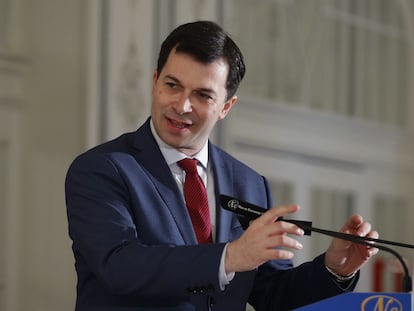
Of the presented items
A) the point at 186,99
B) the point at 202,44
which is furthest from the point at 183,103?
A: the point at 202,44

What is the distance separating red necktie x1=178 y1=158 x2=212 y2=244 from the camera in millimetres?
2756

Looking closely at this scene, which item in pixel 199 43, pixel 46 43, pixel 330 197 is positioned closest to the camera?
pixel 199 43

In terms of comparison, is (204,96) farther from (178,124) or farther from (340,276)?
(340,276)

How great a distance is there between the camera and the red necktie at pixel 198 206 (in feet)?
9.04

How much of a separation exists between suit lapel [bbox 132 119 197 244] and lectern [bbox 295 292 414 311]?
0.47 meters

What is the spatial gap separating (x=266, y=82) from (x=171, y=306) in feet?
15.4

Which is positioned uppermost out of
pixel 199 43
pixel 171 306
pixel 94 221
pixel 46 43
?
pixel 46 43

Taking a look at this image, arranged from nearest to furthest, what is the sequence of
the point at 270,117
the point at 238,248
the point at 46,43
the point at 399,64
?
the point at 238,248 < the point at 46,43 < the point at 270,117 < the point at 399,64

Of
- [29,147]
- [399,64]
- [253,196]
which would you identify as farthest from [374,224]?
[253,196]

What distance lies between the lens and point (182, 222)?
107 inches

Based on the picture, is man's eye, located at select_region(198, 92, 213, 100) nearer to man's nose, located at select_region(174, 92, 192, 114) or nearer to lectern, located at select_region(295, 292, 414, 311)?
man's nose, located at select_region(174, 92, 192, 114)

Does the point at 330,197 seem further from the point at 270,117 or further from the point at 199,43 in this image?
the point at 199,43

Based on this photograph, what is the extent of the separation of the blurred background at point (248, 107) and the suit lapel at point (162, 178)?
9.18 feet

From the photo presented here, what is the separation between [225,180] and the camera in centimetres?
287
